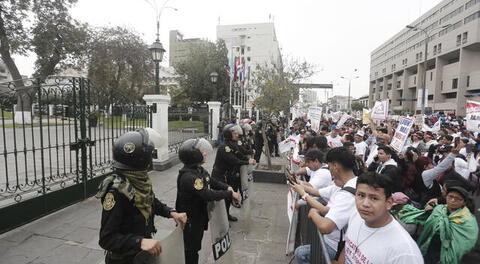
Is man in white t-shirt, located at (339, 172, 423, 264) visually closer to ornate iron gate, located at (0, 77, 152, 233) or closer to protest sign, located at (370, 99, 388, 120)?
ornate iron gate, located at (0, 77, 152, 233)

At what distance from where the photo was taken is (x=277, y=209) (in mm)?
6004

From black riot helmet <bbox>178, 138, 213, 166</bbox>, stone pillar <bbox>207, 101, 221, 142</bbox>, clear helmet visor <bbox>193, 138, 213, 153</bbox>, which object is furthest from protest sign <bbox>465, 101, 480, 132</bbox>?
stone pillar <bbox>207, 101, 221, 142</bbox>

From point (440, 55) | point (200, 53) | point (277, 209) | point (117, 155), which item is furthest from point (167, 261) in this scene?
point (440, 55)

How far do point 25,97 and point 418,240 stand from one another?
6.50 meters

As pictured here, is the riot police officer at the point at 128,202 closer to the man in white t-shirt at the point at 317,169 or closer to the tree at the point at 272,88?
the man in white t-shirt at the point at 317,169

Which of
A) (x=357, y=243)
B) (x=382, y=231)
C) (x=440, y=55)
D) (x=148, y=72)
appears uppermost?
(x=440, y=55)

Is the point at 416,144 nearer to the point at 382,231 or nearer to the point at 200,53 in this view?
the point at 382,231

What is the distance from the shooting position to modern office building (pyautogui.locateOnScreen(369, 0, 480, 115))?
44469 millimetres

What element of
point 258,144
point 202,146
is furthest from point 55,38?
point 202,146

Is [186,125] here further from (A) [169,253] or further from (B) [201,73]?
(B) [201,73]

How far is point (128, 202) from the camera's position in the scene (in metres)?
2.05

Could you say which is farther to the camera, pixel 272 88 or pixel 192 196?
pixel 272 88

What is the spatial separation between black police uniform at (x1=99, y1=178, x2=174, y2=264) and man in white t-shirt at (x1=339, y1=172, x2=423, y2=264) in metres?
1.51

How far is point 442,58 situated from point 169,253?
65.3 meters
